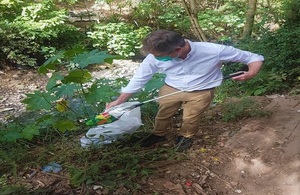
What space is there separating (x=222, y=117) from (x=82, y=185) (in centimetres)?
184

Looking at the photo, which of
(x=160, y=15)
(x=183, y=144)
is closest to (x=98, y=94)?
(x=183, y=144)

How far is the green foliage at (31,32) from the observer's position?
742 cm

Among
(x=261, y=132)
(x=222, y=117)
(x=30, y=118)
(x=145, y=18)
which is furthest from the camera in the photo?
(x=145, y=18)

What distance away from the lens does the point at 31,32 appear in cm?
756

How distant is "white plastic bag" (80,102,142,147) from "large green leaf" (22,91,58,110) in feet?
1.96

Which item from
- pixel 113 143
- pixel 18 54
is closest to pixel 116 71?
pixel 18 54

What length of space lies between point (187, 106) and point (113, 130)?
0.68 m

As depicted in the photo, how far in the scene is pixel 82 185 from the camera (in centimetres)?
221

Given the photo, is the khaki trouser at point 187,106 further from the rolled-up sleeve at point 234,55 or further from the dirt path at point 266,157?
the dirt path at point 266,157

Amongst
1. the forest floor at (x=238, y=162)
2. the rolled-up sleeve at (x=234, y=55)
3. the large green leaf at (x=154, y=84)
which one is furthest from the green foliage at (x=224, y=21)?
the large green leaf at (x=154, y=84)

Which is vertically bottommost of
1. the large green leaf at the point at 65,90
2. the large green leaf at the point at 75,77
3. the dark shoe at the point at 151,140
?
the dark shoe at the point at 151,140

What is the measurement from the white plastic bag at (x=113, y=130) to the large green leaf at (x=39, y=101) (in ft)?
1.96

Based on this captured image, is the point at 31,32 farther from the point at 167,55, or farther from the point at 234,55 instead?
the point at 234,55

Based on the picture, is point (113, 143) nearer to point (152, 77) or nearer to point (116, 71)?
point (152, 77)
